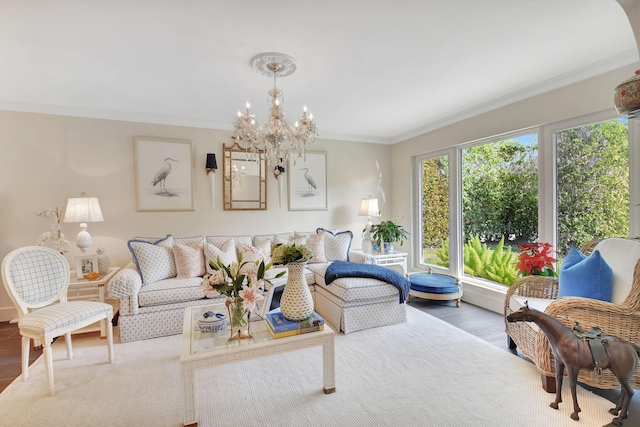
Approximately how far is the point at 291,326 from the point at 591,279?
6.88ft

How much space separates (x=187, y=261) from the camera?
342 cm

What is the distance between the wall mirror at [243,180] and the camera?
4.33 meters

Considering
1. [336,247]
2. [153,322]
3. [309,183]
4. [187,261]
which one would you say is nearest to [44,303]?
[153,322]

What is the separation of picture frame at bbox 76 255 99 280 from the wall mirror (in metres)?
1.64

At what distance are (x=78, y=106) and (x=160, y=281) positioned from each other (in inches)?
90.5

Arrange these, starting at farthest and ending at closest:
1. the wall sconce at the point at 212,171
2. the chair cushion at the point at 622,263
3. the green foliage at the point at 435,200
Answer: the green foliage at the point at 435,200 → the wall sconce at the point at 212,171 → the chair cushion at the point at 622,263

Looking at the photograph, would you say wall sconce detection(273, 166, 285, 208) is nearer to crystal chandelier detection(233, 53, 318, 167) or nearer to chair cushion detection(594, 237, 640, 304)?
crystal chandelier detection(233, 53, 318, 167)

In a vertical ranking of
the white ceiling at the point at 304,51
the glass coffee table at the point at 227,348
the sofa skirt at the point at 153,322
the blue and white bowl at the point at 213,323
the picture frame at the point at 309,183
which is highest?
the white ceiling at the point at 304,51

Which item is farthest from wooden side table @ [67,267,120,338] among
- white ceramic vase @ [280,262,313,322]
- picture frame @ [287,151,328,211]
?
picture frame @ [287,151,328,211]

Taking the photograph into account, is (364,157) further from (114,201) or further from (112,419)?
(112,419)

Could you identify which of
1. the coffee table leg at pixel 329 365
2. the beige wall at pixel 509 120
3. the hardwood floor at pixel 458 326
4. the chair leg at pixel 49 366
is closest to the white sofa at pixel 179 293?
the hardwood floor at pixel 458 326

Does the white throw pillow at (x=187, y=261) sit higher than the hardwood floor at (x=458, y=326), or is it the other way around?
the white throw pillow at (x=187, y=261)

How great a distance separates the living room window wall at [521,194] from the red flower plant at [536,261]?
A: 448 mm

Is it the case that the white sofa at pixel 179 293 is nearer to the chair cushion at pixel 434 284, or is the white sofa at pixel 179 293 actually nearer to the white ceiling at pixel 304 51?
the chair cushion at pixel 434 284
